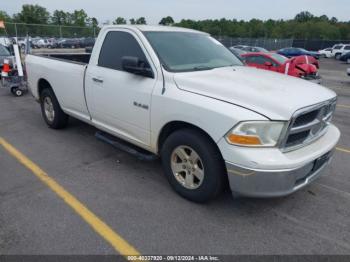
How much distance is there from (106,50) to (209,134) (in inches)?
88.6

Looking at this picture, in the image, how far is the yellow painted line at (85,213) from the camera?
9.37ft

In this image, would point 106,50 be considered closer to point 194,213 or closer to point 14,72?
point 194,213

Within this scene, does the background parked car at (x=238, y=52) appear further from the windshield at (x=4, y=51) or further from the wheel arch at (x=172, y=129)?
the windshield at (x=4, y=51)

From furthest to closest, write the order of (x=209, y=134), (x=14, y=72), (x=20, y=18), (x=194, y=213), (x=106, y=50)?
(x=20, y=18)
(x=14, y=72)
(x=106, y=50)
(x=194, y=213)
(x=209, y=134)

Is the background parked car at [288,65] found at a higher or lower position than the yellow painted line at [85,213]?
higher

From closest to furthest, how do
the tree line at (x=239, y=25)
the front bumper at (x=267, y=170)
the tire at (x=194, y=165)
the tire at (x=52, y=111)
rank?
the front bumper at (x=267, y=170) < the tire at (x=194, y=165) < the tire at (x=52, y=111) < the tree line at (x=239, y=25)

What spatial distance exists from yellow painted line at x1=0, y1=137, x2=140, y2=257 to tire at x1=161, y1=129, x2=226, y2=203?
3.07 feet

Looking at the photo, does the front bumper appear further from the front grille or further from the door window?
the door window

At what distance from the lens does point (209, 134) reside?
307 centimetres

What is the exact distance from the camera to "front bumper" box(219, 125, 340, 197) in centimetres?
281

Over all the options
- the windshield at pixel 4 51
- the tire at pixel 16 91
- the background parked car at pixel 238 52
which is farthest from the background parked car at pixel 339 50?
the tire at pixel 16 91

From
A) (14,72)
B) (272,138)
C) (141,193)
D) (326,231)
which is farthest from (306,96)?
(14,72)

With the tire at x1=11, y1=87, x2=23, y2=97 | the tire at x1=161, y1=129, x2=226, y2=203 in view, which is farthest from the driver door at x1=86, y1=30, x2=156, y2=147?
the tire at x1=11, y1=87, x2=23, y2=97

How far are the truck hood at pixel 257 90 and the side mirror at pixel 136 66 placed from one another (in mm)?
380
